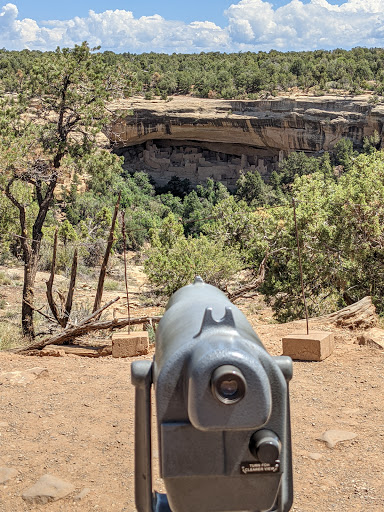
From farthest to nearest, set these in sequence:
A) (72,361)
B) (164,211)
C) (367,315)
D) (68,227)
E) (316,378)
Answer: (164,211) < (68,227) < (367,315) < (72,361) < (316,378)

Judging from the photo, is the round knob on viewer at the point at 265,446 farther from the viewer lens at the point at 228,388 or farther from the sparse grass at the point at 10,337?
the sparse grass at the point at 10,337

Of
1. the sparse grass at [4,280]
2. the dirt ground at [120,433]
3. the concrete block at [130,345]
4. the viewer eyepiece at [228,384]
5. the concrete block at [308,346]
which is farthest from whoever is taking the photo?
the sparse grass at [4,280]

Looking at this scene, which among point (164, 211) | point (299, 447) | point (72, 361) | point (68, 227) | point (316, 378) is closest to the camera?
point (299, 447)

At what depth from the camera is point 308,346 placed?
5.82 m

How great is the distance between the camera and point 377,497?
3268 mm

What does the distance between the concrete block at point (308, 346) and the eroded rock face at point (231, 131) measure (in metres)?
29.5

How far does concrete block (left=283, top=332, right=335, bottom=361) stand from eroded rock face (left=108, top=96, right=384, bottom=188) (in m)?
29.5

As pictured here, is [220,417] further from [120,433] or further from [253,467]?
[120,433]

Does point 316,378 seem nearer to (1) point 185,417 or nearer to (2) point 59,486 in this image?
(2) point 59,486

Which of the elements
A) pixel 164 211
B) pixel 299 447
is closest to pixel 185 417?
pixel 299 447

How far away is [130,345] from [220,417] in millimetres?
5052

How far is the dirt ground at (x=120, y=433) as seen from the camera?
3.31 m

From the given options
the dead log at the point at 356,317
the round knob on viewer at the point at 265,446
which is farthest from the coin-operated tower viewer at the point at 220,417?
the dead log at the point at 356,317

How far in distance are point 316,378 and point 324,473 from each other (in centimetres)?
177
